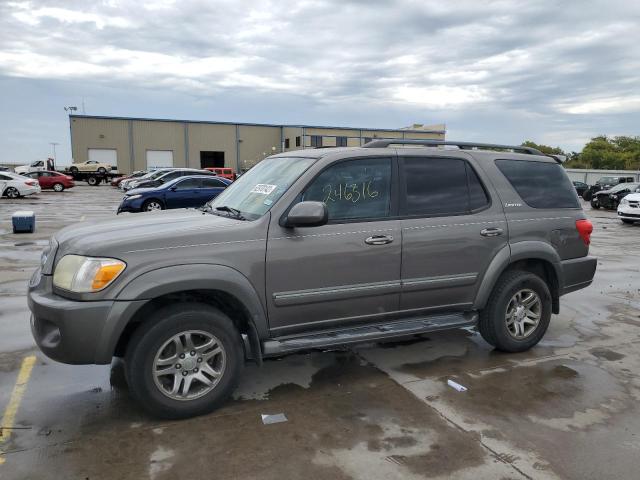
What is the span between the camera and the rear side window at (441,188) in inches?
177

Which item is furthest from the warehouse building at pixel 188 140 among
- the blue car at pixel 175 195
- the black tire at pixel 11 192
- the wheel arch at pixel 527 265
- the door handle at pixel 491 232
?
the door handle at pixel 491 232

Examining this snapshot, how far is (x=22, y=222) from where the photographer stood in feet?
43.2

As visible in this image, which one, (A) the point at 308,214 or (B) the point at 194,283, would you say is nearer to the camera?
(B) the point at 194,283

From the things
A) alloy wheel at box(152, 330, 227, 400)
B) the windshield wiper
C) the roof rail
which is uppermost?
the roof rail

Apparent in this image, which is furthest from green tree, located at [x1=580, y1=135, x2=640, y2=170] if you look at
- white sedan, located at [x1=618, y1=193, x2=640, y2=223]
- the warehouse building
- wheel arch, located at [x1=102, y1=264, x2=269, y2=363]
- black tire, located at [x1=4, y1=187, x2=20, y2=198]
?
→ wheel arch, located at [x1=102, y1=264, x2=269, y2=363]

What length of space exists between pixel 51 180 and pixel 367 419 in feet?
119

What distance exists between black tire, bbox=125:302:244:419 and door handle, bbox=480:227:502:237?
2358mm

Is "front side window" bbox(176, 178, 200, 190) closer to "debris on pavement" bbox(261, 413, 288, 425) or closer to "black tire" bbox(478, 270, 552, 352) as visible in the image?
"black tire" bbox(478, 270, 552, 352)

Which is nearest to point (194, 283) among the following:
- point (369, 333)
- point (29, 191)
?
point (369, 333)

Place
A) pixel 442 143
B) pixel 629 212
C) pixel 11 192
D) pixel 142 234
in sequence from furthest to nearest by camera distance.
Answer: pixel 11 192, pixel 629 212, pixel 442 143, pixel 142 234

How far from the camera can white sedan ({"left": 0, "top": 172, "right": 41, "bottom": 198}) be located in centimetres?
2658

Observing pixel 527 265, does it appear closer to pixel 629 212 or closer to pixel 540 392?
pixel 540 392

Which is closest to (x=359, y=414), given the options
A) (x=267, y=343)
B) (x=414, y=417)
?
(x=414, y=417)

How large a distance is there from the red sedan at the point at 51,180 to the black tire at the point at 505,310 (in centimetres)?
3558
